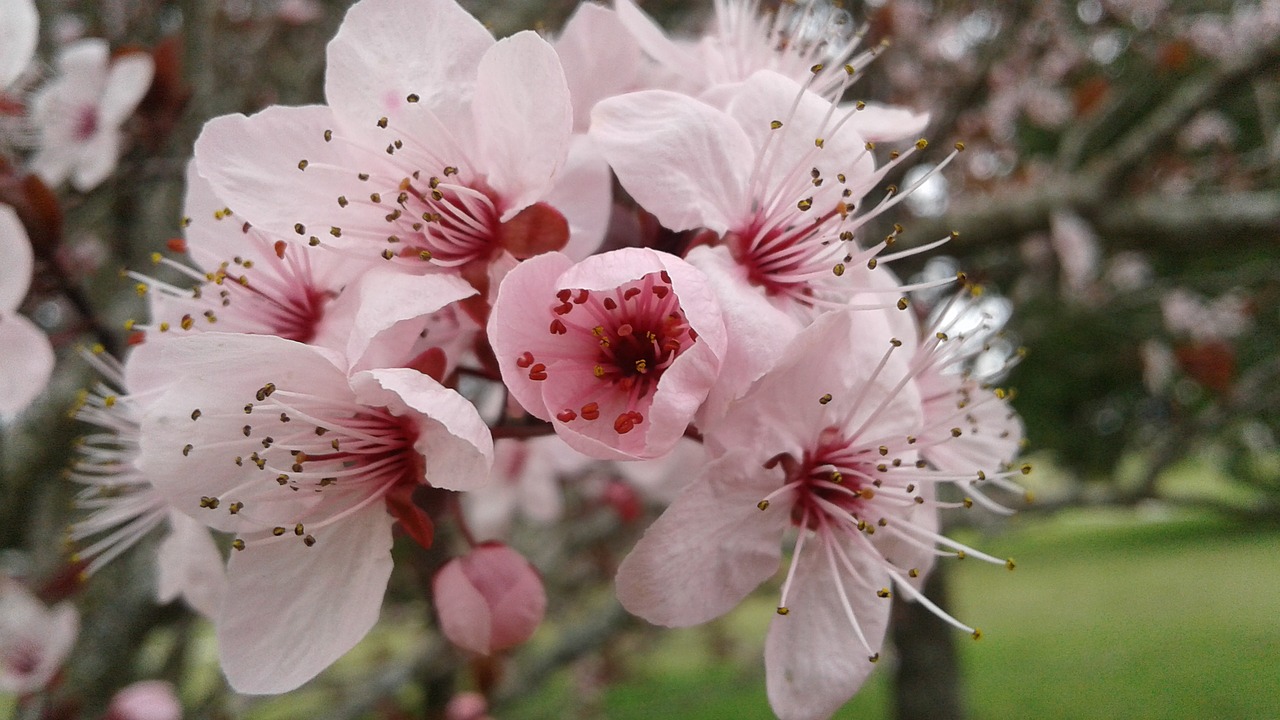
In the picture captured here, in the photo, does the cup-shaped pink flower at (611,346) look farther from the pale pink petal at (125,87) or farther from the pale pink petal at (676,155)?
the pale pink petal at (125,87)

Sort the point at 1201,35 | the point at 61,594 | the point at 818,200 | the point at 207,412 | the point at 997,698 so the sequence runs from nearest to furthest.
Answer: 1. the point at 207,412
2. the point at 818,200
3. the point at 61,594
4. the point at 997,698
5. the point at 1201,35

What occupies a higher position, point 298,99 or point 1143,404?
point 298,99

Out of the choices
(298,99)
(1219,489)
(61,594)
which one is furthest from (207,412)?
(1219,489)

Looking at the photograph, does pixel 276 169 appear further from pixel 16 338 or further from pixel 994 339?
pixel 994 339

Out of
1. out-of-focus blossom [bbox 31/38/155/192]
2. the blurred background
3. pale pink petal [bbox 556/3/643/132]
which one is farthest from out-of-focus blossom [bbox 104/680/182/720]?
pale pink petal [bbox 556/3/643/132]

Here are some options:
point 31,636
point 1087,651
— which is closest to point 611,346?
point 31,636

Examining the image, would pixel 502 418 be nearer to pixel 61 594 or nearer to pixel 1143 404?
pixel 61 594

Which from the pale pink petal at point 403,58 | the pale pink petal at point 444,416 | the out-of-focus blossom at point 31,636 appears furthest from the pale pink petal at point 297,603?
the out-of-focus blossom at point 31,636
